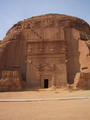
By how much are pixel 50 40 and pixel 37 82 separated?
6.94 metres

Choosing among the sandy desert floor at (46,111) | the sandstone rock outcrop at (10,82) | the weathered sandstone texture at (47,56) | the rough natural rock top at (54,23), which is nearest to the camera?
the sandy desert floor at (46,111)

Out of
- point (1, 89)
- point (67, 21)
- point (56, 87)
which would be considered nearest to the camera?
point (1, 89)

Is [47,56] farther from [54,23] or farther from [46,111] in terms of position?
[46,111]

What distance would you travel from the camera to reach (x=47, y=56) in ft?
62.7

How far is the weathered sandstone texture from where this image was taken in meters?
18.2

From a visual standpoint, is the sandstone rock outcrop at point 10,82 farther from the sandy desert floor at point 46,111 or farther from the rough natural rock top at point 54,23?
the rough natural rock top at point 54,23

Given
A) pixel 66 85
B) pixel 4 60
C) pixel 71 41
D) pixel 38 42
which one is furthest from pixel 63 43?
pixel 4 60

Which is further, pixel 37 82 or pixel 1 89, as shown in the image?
pixel 37 82

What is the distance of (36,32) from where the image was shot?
20.2 meters

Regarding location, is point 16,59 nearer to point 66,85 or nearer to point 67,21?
point 66,85

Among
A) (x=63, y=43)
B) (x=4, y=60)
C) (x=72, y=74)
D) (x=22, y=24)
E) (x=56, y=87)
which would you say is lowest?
(x=56, y=87)

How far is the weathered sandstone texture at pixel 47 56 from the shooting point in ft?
59.8

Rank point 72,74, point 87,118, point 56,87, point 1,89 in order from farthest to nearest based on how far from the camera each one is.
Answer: point 72,74 < point 56,87 < point 1,89 < point 87,118

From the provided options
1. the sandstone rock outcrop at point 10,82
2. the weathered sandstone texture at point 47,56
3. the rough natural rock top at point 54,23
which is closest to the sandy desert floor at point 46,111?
the sandstone rock outcrop at point 10,82
